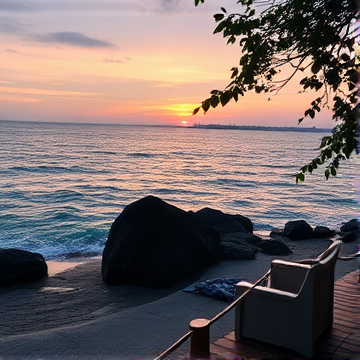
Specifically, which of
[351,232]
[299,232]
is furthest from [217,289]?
[351,232]

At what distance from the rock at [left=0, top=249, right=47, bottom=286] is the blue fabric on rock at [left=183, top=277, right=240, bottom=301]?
16.6 feet

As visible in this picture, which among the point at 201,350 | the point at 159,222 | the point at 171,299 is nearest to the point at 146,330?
the point at 171,299

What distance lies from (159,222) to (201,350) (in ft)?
22.1

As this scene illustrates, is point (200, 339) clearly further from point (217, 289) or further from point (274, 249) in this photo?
point (274, 249)

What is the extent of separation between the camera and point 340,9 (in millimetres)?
4926

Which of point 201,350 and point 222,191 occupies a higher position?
point 201,350

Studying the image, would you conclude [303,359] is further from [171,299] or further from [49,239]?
[49,239]

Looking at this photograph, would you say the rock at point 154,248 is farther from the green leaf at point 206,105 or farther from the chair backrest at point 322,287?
the green leaf at point 206,105

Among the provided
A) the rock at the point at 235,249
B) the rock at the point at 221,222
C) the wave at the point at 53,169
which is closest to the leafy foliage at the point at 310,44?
the rock at the point at 235,249

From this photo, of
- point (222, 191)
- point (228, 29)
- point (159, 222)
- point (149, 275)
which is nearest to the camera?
point (228, 29)

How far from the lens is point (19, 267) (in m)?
12.0

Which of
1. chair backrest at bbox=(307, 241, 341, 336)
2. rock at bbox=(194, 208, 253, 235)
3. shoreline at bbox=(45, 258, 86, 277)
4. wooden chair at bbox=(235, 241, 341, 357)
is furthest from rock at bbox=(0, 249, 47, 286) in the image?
chair backrest at bbox=(307, 241, 341, 336)

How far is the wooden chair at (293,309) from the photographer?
5.09m

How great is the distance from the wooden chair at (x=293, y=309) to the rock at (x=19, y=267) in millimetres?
8258
